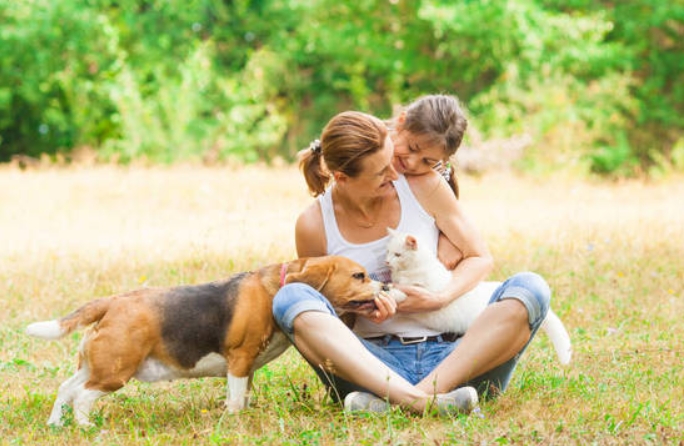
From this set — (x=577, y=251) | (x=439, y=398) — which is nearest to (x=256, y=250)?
(x=577, y=251)

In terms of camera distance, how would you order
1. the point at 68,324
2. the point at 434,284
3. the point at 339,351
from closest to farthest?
the point at 339,351
the point at 68,324
the point at 434,284

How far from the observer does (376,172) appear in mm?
4262

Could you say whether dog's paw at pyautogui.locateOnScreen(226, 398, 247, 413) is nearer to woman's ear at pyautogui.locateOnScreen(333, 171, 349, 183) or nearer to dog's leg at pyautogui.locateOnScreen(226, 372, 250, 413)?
dog's leg at pyautogui.locateOnScreen(226, 372, 250, 413)

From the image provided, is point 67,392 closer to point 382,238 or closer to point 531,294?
point 382,238

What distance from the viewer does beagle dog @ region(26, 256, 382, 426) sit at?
408 centimetres

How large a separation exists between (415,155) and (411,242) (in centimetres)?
47

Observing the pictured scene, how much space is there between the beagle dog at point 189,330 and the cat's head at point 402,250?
0.69ft

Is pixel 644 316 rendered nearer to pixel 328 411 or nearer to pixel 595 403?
pixel 595 403

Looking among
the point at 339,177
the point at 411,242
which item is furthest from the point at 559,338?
the point at 339,177

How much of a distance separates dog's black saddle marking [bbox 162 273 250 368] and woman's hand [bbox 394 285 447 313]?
771mm

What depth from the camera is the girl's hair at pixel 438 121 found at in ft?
15.1

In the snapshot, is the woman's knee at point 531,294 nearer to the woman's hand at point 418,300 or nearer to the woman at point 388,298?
the woman at point 388,298

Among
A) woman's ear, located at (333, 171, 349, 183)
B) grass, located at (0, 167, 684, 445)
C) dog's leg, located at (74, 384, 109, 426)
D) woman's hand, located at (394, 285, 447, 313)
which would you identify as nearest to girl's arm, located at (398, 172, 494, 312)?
woman's hand, located at (394, 285, 447, 313)

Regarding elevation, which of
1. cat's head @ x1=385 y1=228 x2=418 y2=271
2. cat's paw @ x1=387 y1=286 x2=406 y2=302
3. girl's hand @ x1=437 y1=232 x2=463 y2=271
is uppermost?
cat's head @ x1=385 y1=228 x2=418 y2=271
